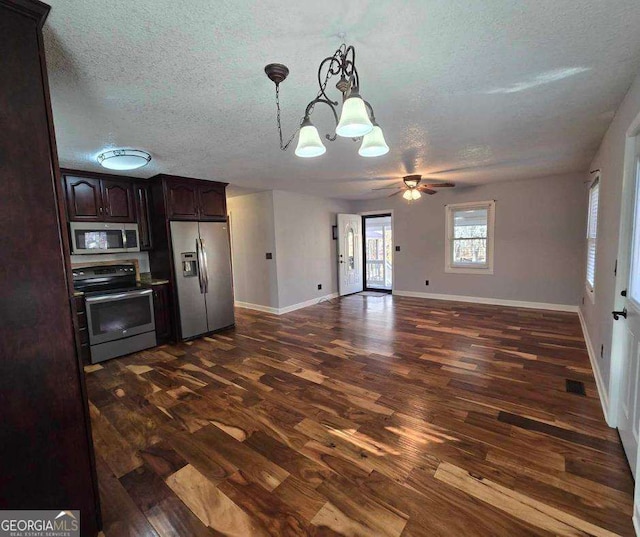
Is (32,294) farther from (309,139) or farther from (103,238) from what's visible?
(103,238)

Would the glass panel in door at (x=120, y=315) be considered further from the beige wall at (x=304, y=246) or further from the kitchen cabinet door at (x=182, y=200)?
the beige wall at (x=304, y=246)

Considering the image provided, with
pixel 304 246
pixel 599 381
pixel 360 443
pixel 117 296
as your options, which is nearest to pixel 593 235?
pixel 599 381

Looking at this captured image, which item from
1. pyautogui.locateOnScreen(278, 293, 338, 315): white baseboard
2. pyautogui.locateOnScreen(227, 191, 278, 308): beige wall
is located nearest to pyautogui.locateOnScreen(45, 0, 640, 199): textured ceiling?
pyautogui.locateOnScreen(227, 191, 278, 308): beige wall

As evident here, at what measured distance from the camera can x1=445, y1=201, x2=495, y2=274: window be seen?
236 inches

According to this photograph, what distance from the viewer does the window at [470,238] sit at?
19.6 ft

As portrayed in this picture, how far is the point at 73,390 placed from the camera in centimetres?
135

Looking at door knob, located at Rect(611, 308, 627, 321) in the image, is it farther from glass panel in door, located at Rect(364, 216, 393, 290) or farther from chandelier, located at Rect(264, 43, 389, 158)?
glass panel in door, located at Rect(364, 216, 393, 290)

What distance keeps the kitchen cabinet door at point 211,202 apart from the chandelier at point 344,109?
9.84 ft

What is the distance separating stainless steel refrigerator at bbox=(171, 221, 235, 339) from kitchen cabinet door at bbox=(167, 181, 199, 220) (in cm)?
12

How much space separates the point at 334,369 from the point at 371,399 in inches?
27.3

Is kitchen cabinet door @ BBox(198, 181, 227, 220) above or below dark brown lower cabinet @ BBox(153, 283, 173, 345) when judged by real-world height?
above

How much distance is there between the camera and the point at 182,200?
14.3 ft

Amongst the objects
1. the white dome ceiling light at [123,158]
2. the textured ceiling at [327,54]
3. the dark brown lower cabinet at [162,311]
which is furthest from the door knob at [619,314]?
the dark brown lower cabinet at [162,311]

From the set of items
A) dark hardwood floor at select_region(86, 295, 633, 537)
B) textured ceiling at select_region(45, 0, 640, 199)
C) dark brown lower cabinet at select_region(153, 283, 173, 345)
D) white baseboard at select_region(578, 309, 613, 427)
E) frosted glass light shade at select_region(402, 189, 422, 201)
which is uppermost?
textured ceiling at select_region(45, 0, 640, 199)
